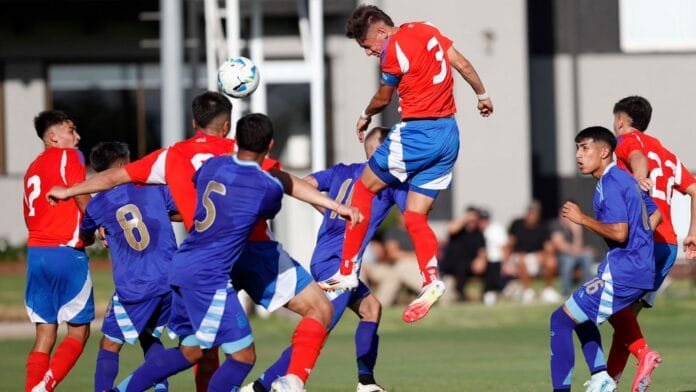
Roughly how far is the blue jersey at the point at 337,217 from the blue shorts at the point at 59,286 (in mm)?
1907

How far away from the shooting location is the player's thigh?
32.0 ft

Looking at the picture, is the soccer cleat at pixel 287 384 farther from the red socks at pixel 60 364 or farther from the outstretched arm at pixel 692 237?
the outstretched arm at pixel 692 237

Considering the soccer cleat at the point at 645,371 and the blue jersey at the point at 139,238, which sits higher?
the blue jersey at the point at 139,238

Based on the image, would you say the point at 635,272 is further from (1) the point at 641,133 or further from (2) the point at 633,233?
(1) the point at 641,133

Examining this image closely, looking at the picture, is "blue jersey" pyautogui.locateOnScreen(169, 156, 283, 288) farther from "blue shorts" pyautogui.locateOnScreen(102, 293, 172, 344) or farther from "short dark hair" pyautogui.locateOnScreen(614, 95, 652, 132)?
"short dark hair" pyautogui.locateOnScreen(614, 95, 652, 132)

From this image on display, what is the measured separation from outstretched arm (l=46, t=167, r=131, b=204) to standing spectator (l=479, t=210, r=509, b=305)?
45.7 ft

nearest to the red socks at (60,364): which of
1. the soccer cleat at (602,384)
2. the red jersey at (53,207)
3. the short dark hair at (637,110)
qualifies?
the red jersey at (53,207)

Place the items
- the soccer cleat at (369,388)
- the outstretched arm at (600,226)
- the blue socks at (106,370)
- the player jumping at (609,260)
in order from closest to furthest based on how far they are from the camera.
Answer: the outstretched arm at (600,226), the player jumping at (609,260), the blue socks at (106,370), the soccer cleat at (369,388)

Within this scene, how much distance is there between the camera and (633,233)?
10.7 meters

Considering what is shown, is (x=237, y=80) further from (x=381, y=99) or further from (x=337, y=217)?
(x=337, y=217)

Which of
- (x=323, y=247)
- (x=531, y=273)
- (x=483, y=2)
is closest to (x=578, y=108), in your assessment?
(x=483, y=2)

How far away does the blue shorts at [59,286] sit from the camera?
11.9 m

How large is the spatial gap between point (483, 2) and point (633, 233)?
817 inches

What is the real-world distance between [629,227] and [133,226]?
3648 mm
